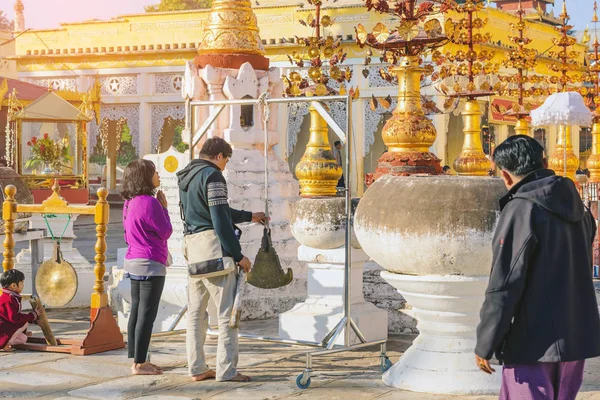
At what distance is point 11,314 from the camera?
7.15m

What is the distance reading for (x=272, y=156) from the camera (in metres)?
10.1

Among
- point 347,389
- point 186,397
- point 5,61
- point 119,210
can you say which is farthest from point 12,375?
point 5,61

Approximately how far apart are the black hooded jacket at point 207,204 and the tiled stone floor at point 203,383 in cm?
86

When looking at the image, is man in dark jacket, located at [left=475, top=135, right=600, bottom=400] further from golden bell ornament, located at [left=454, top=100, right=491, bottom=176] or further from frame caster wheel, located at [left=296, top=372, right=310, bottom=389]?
golden bell ornament, located at [left=454, top=100, right=491, bottom=176]

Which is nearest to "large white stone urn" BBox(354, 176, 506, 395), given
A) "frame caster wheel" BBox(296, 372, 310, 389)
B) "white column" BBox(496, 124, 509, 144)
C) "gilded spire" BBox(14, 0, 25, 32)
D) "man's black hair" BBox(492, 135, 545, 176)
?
"frame caster wheel" BBox(296, 372, 310, 389)

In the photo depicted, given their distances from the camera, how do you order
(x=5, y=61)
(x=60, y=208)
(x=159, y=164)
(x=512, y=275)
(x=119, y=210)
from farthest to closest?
(x=5, y=61) < (x=119, y=210) < (x=159, y=164) < (x=60, y=208) < (x=512, y=275)

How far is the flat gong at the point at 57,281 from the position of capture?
302 inches

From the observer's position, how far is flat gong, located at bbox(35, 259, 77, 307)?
25.1ft

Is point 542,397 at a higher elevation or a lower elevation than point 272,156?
lower

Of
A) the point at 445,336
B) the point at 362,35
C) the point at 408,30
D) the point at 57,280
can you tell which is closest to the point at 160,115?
the point at 362,35

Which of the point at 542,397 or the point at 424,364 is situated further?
the point at 424,364

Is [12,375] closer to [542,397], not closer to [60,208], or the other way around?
[60,208]

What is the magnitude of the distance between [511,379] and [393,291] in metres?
4.29

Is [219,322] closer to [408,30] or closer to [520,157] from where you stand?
[520,157]
